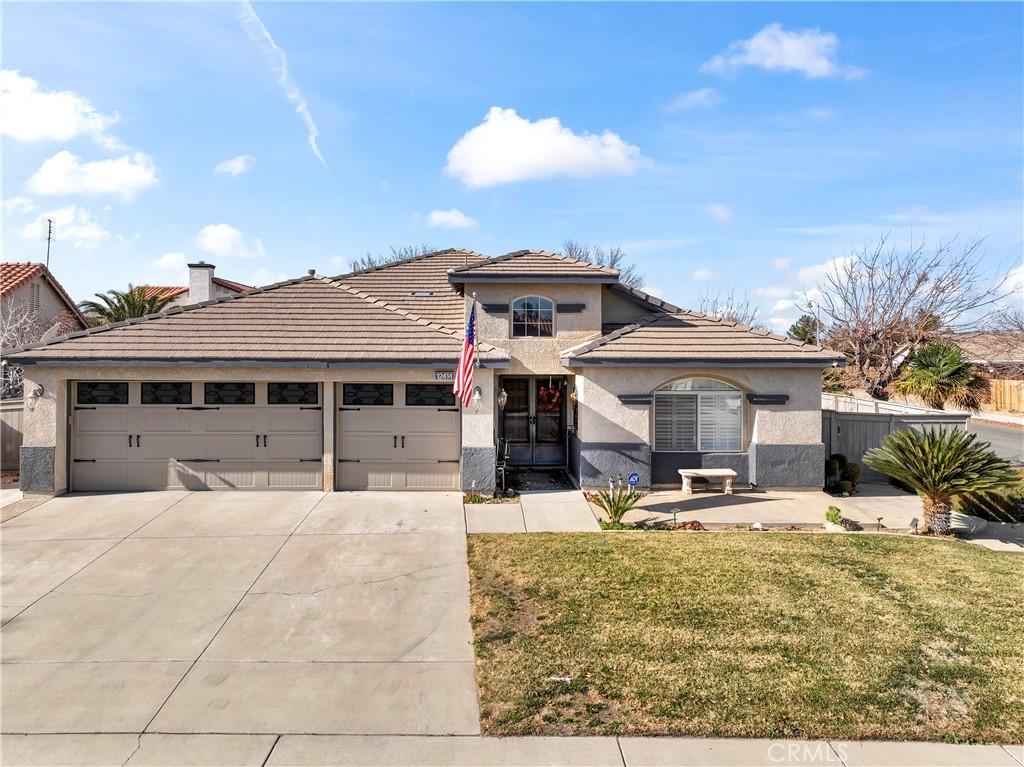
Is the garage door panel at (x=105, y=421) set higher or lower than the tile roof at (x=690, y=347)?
lower

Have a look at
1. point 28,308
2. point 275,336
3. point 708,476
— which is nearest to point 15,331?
point 28,308

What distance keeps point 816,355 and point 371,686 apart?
11.1 metres

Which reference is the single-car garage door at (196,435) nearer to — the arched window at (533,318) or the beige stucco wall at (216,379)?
the beige stucco wall at (216,379)

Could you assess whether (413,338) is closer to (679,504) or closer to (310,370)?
(310,370)

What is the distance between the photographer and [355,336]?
1294 centimetres

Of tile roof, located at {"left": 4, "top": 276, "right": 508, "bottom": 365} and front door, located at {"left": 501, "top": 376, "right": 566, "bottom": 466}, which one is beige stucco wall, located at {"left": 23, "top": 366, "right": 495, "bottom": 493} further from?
front door, located at {"left": 501, "top": 376, "right": 566, "bottom": 466}

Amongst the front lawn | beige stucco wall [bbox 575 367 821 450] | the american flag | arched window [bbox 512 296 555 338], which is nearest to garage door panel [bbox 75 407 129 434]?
the american flag

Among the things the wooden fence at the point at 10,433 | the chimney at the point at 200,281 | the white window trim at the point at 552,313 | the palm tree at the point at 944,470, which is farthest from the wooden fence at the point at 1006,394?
the wooden fence at the point at 10,433

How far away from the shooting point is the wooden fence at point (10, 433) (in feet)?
43.9

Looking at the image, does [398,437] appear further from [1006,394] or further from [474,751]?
[1006,394]

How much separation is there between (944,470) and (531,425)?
27.9 feet

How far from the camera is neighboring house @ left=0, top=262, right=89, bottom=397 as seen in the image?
65.8 feet

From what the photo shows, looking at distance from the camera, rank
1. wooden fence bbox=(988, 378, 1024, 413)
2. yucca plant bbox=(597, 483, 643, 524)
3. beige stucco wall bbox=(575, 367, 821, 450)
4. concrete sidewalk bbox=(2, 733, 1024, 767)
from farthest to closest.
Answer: wooden fence bbox=(988, 378, 1024, 413)
beige stucco wall bbox=(575, 367, 821, 450)
yucca plant bbox=(597, 483, 643, 524)
concrete sidewalk bbox=(2, 733, 1024, 767)

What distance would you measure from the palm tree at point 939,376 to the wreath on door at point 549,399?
1830 cm
